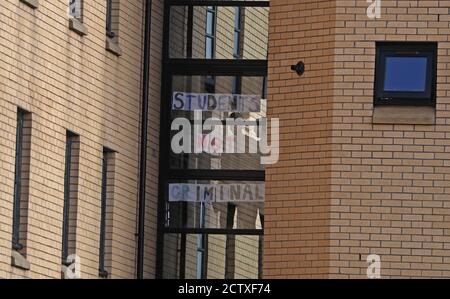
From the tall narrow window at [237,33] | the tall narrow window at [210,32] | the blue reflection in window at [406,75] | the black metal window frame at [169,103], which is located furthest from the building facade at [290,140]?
the tall narrow window at [237,33]

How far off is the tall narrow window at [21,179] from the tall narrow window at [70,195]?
1324mm

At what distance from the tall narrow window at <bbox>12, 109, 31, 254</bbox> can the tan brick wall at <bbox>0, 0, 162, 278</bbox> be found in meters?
0.07

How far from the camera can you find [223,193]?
22422 mm

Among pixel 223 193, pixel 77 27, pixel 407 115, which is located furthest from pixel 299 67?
pixel 223 193

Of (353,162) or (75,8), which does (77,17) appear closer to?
(75,8)

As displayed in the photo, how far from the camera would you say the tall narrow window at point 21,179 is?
1847cm

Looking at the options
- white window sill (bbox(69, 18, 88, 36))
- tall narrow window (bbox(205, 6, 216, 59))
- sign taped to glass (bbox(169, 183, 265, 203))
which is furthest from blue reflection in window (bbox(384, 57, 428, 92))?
tall narrow window (bbox(205, 6, 216, 59))

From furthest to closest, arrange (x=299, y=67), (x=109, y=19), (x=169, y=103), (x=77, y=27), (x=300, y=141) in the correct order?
(x=169, y=103) < (x=109, y=19) < (x=77, y=27) < (x=299, y=67) < (x=300, y=141)

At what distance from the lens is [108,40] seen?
21.1 metres

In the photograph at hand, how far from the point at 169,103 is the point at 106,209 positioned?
224 cm

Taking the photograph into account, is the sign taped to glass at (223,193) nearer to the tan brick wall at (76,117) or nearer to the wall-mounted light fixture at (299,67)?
the tan brick wall at (76,117)

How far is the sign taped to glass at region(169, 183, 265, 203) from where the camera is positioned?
2239 centimetres

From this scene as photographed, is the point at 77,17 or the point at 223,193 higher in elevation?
the point at 77,17
